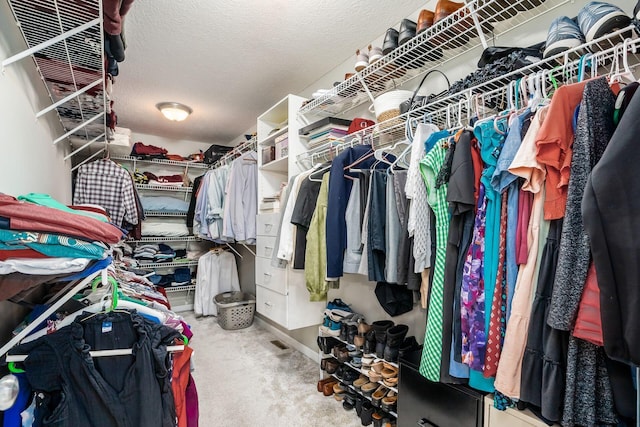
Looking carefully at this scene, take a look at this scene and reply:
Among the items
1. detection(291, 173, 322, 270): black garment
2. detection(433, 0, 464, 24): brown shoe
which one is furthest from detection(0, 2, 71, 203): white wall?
detection(433, 0, 464, 24): brown shoe

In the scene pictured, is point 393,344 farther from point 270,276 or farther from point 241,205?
point 241,205

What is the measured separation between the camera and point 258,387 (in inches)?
81.4

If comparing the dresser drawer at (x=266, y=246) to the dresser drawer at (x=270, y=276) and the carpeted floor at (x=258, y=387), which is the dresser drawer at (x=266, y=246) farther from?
the carpeted floor at (x=258, y=387)

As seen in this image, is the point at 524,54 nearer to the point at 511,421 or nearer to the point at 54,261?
the point at 511,421

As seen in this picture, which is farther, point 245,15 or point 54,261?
point 245,15

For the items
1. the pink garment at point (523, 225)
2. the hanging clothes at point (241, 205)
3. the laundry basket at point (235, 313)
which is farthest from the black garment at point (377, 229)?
the laundry basket at point (235, 313)

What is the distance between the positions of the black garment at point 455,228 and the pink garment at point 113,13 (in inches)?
47.5

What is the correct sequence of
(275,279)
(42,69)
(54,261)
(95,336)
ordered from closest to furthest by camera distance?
(54,261) < (95,336) < (42,69) < (275,279)

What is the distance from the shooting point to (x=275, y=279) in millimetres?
2115

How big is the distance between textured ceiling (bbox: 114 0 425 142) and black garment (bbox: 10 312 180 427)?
1.73 meters

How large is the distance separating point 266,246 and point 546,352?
1.75 m

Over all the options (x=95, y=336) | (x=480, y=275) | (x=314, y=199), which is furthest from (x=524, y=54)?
(x=95, y=336)

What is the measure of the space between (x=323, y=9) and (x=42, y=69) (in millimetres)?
1423

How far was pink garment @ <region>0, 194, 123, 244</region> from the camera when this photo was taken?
2.29 ft
